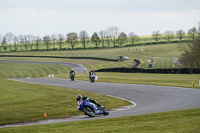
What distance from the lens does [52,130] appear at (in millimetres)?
13984

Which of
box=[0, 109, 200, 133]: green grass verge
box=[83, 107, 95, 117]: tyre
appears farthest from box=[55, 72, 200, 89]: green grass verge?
box=[0, 109, 200, 133]: green grass verge

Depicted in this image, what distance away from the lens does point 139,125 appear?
1354 cm

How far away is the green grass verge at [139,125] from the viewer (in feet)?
40.7

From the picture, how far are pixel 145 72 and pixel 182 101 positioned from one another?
32.5 m

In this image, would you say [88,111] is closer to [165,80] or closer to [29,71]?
[165,80]

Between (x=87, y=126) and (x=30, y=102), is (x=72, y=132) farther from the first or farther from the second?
(x=30, y=102)

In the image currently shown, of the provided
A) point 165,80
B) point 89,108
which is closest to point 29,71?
point 165,80

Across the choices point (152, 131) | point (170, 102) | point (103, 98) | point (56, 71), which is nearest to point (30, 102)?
point (103, 98)

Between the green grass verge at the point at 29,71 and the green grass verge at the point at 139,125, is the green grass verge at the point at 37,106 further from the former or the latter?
the green grass verge at the point at 29,71

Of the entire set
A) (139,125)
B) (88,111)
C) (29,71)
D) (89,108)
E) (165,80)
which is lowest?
(29,71)

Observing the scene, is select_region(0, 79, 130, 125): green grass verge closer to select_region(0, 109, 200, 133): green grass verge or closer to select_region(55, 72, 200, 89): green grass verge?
select_region(0, 109, 200, 133): green grass verge

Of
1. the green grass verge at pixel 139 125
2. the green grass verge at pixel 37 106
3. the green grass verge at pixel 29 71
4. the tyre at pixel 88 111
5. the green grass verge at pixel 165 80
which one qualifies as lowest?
the green grass verge at pixel 29 71

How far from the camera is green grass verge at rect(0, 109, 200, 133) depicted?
1239 cm

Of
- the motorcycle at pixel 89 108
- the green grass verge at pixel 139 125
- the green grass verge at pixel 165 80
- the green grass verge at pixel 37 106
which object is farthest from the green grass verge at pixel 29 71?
the green grass verge at pixel 139 125
